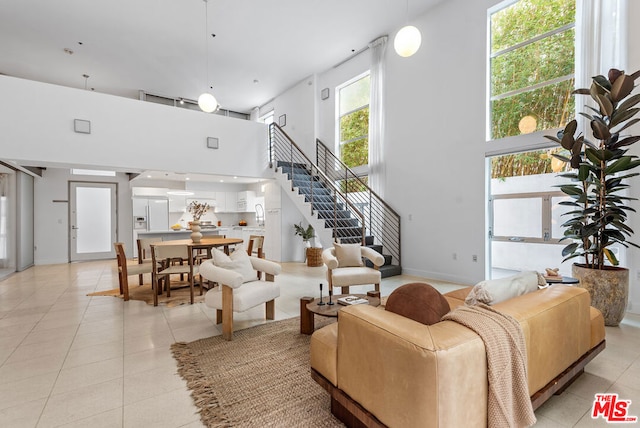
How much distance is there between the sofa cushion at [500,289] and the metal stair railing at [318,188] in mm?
3811

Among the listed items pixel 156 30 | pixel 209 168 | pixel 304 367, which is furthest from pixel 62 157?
pixel 304 367

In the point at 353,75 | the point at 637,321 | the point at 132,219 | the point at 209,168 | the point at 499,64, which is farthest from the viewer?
the point at 132,219

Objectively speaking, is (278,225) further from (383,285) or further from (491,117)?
(491,117)

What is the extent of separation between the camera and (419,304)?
1554mm

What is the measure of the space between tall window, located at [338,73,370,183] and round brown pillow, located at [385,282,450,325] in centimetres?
580

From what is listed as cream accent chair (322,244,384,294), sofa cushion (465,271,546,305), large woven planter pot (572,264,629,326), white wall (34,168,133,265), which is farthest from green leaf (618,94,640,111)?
white wall (34,168,133,265)

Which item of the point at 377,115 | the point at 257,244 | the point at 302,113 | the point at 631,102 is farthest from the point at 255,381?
the point at 302,113

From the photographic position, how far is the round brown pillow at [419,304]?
4.99ft

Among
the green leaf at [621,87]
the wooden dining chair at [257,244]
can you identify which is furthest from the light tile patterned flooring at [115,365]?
the green leaf at [621,87]

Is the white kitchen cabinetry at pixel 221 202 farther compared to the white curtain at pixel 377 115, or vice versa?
the white kitchen cabinetry at pixel 221 202

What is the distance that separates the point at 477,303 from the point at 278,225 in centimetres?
684

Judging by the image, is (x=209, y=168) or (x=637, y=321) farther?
(x=209, y=168)

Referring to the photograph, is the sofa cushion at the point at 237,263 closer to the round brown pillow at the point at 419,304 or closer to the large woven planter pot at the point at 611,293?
the round brown pillow at the point at 419,304

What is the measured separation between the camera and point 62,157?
17.5ft
